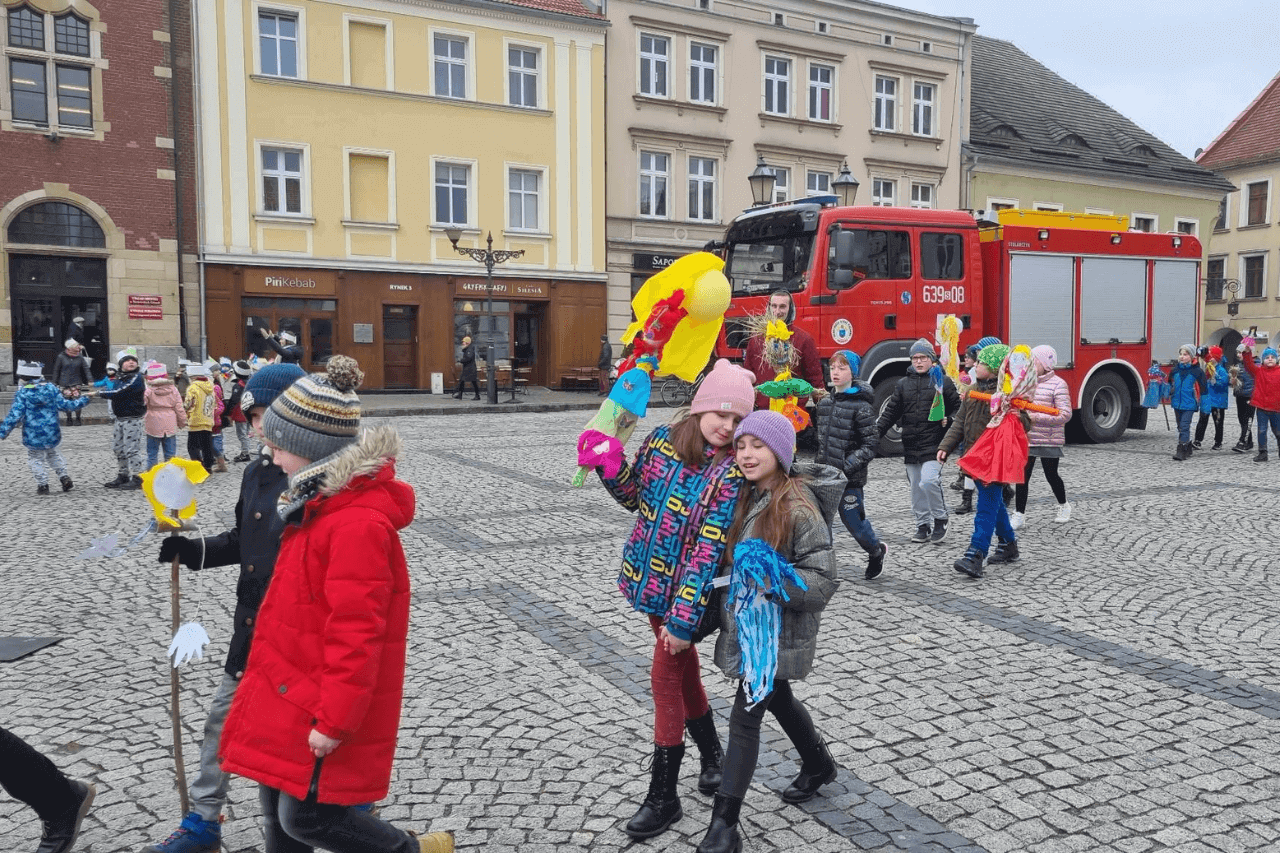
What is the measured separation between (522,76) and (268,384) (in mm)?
25374

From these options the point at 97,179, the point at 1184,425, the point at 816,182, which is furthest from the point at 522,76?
the point at 1184,425

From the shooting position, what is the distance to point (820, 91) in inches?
1222

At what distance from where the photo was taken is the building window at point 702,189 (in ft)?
96.1

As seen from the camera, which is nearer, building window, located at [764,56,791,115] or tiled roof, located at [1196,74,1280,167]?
building window, located at [764,56,791,115]

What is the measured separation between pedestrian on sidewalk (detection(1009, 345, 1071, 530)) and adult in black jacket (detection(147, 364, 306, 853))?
6.09m

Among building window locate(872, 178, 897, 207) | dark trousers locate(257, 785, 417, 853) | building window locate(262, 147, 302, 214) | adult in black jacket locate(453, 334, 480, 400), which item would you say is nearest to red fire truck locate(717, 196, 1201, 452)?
dark trousers locate(257, 785, 417, 853)

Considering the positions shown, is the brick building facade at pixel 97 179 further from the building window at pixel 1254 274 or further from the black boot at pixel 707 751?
the building window at pixel 1254 274

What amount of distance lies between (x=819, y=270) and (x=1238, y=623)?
8.05m

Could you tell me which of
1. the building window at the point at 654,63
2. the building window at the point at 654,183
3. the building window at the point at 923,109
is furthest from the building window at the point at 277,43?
the building window at the point at 923,109

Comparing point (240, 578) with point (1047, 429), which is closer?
point (240, 578)

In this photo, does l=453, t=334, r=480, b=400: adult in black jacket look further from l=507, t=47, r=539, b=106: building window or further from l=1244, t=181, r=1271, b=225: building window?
l=1244, t=181, r=1271, b=225: building window

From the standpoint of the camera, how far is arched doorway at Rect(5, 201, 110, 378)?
21984 mm

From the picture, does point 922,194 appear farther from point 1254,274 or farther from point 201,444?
point 201,444

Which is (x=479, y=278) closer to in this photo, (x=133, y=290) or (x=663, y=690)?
(x=133, y=290)
